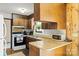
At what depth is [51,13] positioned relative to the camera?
5.68 feet

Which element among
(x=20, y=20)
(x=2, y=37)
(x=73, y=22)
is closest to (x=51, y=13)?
(x=73, y=22)

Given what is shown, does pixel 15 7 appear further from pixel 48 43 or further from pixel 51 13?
pixel 48 43

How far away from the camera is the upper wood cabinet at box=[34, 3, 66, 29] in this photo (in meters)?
1.71

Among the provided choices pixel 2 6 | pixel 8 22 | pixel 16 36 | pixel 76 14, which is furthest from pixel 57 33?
pixel 2 6

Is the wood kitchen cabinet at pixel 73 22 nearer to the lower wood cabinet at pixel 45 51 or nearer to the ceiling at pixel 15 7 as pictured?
the lower wood cabinet at pixel 45 51

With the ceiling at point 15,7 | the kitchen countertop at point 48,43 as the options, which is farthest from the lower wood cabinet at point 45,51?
the ceiling at point 15,7

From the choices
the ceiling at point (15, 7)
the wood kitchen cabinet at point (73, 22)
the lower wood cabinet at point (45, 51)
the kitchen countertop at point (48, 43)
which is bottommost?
the lower wood cabinet at point (45, 51)

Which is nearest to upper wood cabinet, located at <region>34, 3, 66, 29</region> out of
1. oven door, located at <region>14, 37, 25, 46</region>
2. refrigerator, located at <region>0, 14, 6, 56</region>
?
oven door, located at <region>14, 37, 25, 46</region>

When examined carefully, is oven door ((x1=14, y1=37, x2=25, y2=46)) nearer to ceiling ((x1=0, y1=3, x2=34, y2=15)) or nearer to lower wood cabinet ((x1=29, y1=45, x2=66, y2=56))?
lower wood cabinet ((x1=29, y1=45, x2=66, y2=56))

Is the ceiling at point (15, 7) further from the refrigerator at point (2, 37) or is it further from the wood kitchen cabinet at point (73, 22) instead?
the wood kitchen cabinet at point (73, 22)

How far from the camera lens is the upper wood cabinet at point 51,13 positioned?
171 centimetres

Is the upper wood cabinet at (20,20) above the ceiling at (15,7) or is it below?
below

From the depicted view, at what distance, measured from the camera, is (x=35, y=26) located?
67.4 inches

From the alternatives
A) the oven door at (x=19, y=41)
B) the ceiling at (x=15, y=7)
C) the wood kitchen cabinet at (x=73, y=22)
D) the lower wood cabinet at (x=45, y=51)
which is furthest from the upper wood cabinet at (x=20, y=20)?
the wood kitchen cabinet at (x=73, y=22)
